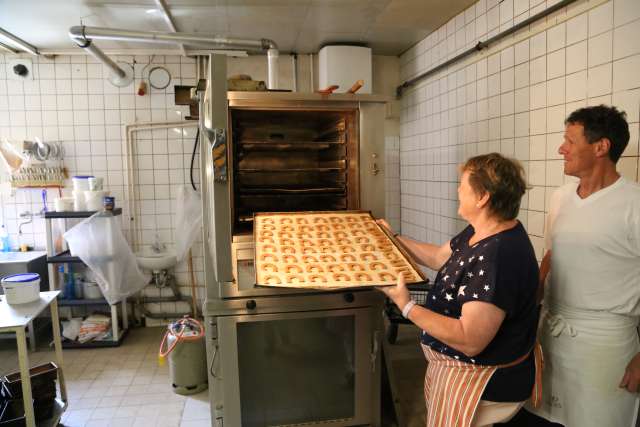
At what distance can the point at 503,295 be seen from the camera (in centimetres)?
121

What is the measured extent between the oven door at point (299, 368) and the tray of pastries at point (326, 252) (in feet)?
1.14

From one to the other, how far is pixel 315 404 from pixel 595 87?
6.58ft

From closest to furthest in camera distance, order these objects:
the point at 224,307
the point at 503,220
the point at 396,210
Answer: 1. the point at 503,220
2. the point at 224,307
3. the point at 396,210

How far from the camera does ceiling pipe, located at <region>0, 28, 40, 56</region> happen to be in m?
3.22

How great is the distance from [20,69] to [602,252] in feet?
14.9

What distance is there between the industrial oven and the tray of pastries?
→ 155mm

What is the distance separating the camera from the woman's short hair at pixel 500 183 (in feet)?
4.21

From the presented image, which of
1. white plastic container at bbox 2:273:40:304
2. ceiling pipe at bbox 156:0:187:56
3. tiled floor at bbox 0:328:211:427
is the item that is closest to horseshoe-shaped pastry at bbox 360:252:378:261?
tiled floor at bbox 0:328:211:427

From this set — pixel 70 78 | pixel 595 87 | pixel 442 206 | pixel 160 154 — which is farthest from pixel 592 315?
pixel 70 78

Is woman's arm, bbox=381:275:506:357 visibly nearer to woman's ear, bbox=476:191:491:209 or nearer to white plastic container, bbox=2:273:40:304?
woman's ear, bbox=476:191:491:209

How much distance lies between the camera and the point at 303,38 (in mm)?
3568

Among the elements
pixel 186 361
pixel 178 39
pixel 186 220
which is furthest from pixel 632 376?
pixel 186 220

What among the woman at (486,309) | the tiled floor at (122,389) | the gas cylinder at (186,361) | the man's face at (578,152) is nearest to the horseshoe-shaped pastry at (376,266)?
the woman at (486,309)

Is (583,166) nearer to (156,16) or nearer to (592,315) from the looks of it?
(592,315)
